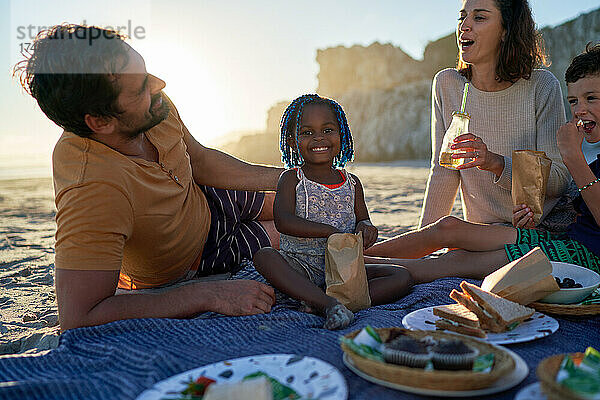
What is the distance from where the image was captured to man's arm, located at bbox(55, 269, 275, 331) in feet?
6.50

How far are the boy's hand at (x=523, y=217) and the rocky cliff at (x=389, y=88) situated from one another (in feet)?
55.9

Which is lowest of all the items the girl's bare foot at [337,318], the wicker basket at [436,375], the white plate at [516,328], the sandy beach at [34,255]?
the sandy beach at [34,255]

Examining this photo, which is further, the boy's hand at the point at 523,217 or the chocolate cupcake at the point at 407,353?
the boy's hand at the point at 523,217

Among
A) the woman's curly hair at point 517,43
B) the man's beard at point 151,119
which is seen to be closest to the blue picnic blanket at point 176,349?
the man's beard at point 151,119

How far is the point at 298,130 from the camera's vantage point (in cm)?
278

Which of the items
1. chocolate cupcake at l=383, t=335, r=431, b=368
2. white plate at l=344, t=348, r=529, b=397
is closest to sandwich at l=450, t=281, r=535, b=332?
white plate at l=344, t=348, r=529, b=397

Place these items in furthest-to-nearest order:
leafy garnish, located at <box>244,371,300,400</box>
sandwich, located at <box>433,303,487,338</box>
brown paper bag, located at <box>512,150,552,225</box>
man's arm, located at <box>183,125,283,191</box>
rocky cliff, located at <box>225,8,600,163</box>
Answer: rocky cliff, located at <box>225,8,600,163</box>, man's arm, located at <box>183,125,283,191</box>, brown paper bag, located at <box>512,150,552,225</box>, sandwich, located at <box>433,303,487,338</box>, leafy garnish, located at <box>244,371,300,400</box>

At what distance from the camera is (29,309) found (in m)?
3.14

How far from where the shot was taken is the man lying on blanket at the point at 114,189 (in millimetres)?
2004

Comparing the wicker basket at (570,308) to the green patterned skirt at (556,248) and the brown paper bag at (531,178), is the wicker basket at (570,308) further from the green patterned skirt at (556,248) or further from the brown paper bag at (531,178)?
the brown paper bag at (531,178)

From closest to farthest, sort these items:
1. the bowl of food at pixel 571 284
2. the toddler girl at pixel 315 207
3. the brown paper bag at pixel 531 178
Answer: the bowl of food at pixel 571 284 < the toddler girl at pixel 315 207 < the brown paper bag at pixel 531 178

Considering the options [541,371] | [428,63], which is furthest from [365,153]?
[541,371]

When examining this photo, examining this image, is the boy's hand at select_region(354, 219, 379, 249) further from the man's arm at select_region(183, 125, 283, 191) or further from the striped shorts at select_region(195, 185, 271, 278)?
the man's arm at select_region(183, 125, 283, 191)

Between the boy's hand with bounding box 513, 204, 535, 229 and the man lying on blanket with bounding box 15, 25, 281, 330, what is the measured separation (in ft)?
5.25
